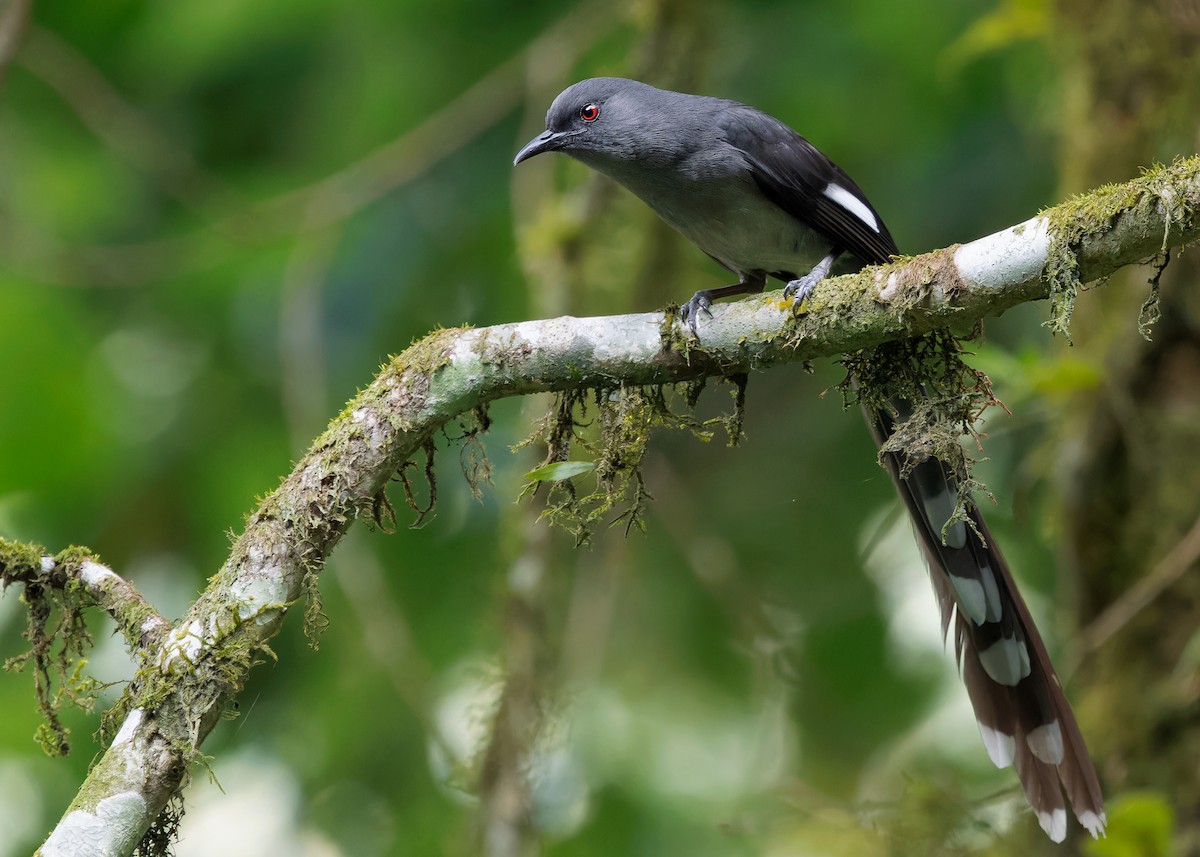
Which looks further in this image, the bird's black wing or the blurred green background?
the blurred green background

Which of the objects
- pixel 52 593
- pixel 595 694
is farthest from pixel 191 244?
pixel 52 593

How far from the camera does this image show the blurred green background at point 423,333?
5691 millimetres

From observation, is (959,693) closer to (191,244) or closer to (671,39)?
(671,39)

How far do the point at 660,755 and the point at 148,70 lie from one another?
16.7ft

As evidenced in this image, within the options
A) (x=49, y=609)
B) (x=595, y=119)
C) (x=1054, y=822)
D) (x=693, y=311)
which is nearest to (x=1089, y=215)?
(x=693, y=311)

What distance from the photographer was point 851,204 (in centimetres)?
409

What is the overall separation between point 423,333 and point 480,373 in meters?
3.39

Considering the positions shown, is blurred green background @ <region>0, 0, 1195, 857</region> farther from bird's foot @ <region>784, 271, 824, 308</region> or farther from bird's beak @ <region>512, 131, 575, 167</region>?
bird's foot @ <region>784, 271, 824, 308</region>

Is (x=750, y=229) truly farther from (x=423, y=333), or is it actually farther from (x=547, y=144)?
(x=423, y=333)

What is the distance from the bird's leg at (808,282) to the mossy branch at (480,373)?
4 cm

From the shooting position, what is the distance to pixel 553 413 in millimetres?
3254

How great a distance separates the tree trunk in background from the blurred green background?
0.29 metres

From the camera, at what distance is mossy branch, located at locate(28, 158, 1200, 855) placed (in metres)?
2.40

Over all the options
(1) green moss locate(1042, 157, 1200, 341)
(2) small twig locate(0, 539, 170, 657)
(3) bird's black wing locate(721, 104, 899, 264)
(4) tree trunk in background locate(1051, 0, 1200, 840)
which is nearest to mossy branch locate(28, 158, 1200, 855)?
(1) green moss locate(1042, 157, 1200, 341)
